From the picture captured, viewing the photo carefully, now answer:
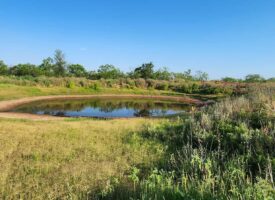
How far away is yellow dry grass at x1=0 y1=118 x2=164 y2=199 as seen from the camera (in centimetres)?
525

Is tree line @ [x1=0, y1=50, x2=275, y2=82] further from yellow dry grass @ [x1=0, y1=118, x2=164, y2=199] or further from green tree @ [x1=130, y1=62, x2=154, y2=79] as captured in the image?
yellow dry grass @ [x1=0, y1=118, x2=164, y2=199]

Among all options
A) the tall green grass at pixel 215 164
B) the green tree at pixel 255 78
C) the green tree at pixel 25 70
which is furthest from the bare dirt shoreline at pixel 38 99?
the green tree at pixel 25 70

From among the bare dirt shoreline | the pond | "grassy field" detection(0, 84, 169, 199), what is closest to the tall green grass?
"grassy field" detection(0, 84, 169, 199)

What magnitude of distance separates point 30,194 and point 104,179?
1511 millimetres

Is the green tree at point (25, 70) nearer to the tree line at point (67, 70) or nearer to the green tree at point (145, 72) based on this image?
the tree line at point (67, 70)

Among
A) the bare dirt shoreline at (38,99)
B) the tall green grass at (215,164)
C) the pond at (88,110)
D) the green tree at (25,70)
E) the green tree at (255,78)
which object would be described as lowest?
the pond at (88,110)

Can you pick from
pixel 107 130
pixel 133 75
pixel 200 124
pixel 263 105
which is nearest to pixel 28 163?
pixel 107 130

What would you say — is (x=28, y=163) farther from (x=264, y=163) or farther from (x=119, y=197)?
(x=264, y=163)

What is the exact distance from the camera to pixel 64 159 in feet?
24.3

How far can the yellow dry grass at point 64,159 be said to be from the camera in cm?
525

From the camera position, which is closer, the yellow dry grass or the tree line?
the yellow dry grass

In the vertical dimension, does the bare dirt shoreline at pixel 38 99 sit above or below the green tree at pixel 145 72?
below

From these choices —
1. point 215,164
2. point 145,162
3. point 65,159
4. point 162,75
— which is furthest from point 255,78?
point 65,159

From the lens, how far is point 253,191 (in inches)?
161
